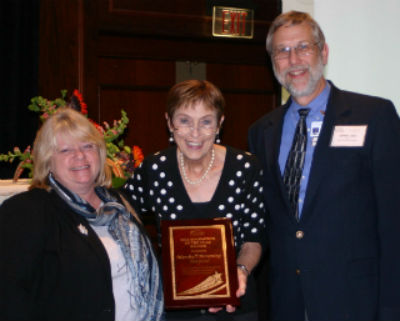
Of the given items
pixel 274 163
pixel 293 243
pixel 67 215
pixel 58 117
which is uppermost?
pixel 58 117

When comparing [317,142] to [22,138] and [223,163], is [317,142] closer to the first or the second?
[223,163]

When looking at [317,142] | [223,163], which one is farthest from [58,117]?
[317,142]

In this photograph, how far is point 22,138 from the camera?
4.76 meters

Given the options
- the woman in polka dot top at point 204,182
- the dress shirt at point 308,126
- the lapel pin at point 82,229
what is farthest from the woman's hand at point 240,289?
the lapel pin at point 82,229

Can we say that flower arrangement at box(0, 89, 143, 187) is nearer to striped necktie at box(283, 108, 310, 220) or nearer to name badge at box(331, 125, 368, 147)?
striped necktie at box(283, 108, 310, 220)

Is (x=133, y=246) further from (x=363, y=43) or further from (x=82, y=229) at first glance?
(x=363, y=43)

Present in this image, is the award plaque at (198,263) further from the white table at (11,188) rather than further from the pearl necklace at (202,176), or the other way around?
the white table at (11,188)

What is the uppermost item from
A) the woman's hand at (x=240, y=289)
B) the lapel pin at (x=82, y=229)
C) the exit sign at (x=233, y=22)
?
the exit sign at (x=233, y=22)

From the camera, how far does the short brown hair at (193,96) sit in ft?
7.91

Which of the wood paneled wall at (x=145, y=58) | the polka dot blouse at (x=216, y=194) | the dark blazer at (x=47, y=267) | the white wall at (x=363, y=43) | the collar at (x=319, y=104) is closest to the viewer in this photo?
the dark blazer at (x=47, y=267)

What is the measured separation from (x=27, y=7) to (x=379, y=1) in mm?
3053

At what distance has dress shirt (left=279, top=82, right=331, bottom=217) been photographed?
8.30 ft

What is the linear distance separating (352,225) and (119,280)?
3.59 feet

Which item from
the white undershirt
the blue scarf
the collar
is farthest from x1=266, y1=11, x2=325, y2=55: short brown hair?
the white undershirt
